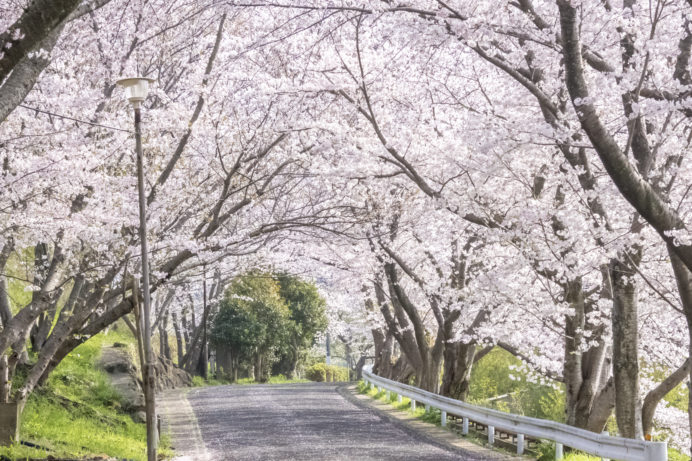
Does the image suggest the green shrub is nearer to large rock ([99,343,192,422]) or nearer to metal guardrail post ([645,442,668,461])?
large rock ([99,343,192,422])

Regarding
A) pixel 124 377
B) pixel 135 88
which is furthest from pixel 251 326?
pixel 135 88

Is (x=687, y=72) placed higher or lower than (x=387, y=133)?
lower

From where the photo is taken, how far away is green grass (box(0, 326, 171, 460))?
1152 cm

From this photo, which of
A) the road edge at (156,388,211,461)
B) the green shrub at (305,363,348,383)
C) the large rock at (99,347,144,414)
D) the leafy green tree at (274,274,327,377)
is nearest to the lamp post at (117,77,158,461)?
the road edge at (156,388,211,461)

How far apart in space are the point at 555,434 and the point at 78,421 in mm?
8655

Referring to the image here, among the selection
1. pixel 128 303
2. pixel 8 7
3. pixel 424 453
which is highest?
pixel 8 7

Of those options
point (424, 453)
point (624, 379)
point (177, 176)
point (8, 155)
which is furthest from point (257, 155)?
point (624, 379)

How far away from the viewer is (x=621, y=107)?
11328mm

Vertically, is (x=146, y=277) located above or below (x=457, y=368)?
above

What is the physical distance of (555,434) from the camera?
1075 centimetres

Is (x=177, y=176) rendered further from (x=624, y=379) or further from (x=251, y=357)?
(x=251, y=357)

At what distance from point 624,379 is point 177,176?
972cm

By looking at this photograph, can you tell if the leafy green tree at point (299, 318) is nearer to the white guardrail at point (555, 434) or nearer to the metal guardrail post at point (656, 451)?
the white guardrail at point (555, 434)

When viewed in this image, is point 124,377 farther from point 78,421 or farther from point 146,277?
point 146,277
